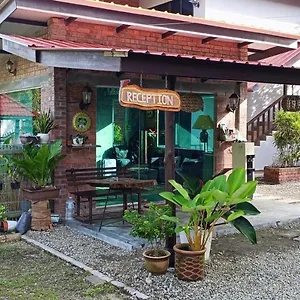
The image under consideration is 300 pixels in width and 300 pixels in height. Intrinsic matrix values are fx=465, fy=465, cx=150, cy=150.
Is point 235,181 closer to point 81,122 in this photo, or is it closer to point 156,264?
point 156,264

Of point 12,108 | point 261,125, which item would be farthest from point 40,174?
point 261,125

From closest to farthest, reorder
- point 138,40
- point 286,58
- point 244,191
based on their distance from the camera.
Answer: point 244,191
point 138,40
point 286,58

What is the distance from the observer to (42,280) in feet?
18.4

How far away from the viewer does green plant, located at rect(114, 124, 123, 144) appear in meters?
9.62

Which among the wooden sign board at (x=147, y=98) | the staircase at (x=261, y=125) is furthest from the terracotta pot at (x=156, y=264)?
the staircase at (x=261, y=125)

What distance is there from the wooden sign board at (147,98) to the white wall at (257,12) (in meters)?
7.21

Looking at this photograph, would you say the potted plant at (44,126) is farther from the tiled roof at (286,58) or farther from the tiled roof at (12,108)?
the tiled roof at (286,58)

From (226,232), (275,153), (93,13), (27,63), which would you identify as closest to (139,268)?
(226,232)

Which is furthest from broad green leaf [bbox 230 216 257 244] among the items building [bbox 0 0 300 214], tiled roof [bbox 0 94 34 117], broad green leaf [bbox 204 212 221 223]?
tiled roof [bbox 0 94 34 117]

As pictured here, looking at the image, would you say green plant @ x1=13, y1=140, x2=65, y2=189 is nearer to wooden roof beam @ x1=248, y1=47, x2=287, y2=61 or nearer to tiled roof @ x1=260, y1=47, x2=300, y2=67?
tiled roof @ x1=260, y1=47, x2=300, y2=67

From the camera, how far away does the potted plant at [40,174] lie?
7.77 metres

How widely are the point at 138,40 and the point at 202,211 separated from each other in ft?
16.6

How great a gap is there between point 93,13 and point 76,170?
9.55 ft

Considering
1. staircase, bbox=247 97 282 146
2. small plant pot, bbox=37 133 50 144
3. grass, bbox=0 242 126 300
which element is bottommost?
grass, bbox=0 242 126 300
